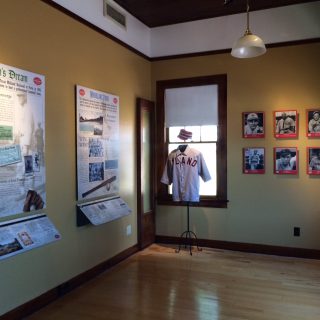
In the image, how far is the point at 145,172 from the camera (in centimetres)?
511

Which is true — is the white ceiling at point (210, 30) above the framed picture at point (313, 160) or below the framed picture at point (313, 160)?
above

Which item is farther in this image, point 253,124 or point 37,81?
point 253,124

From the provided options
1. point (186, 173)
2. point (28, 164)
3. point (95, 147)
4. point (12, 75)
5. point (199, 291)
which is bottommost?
point (199, 291)

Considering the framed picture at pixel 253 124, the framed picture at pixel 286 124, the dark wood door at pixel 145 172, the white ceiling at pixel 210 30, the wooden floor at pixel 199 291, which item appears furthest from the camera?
→ the dark wood door at pixel 145 172

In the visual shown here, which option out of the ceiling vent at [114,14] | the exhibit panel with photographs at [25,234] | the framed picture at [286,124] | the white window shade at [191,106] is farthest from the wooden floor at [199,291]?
the ceiling vent at [114,14]

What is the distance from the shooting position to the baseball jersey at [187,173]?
4777 mm

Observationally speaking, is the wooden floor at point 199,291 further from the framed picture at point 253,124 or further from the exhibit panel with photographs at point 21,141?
the framed picture at point 253,124

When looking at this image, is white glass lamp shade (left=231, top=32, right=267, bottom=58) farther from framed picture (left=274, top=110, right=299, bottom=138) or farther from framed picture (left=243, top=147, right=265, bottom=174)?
framed picture (left=243, top=147, right=265, bottom=174)

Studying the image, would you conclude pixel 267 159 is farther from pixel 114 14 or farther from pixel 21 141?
pixel 21 141

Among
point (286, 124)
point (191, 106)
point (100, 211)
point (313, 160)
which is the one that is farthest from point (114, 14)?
point (313, 160)

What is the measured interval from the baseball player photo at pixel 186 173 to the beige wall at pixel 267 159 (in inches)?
15.6

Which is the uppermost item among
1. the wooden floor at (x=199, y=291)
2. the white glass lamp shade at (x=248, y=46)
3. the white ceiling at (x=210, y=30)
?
the white ceiling at (x=210, y=30)

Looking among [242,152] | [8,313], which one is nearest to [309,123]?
[242,152]

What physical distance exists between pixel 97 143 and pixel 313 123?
264 cm
